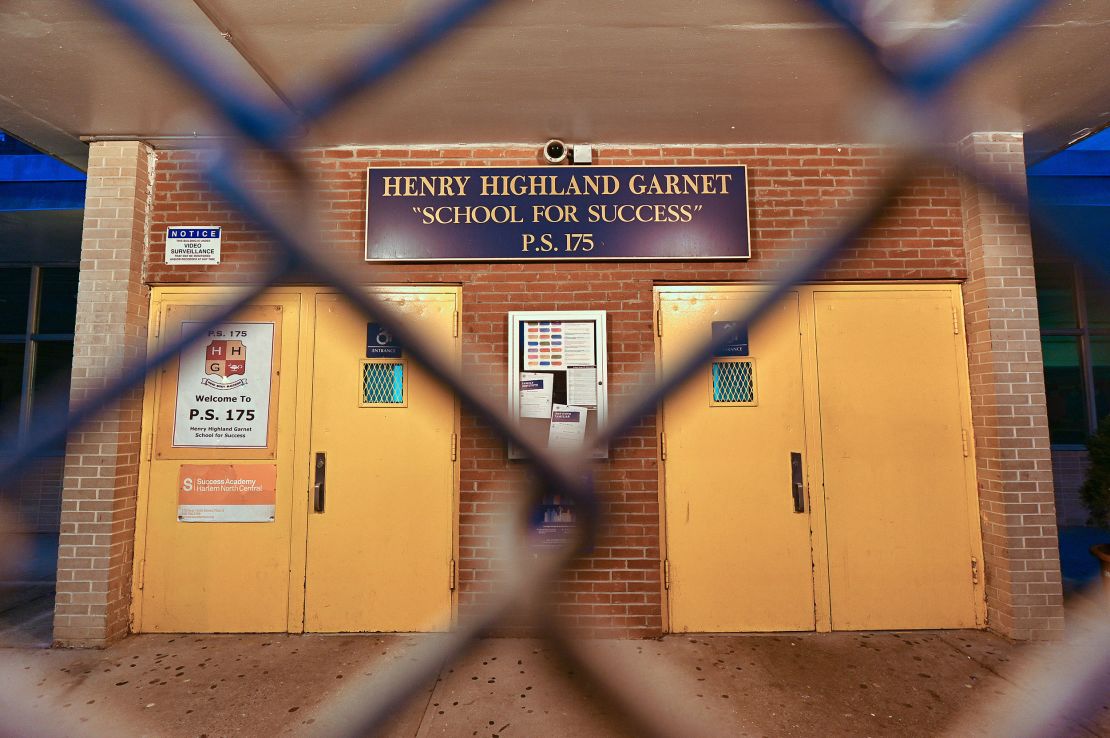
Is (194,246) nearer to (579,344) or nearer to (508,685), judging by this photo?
(579,344)

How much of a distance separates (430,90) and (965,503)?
407 cm

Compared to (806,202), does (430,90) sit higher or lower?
higher

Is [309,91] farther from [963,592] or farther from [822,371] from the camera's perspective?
[963,592]

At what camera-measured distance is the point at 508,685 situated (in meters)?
2.75

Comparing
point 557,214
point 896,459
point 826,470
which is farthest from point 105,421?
point 896,459

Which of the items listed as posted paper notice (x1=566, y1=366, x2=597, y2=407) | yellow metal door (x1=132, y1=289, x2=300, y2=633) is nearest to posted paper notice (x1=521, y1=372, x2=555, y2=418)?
posted paper notice (x1=566, y1=366, x2=597, y2=407)

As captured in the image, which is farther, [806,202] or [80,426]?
[806,202]

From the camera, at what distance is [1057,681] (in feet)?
9.07

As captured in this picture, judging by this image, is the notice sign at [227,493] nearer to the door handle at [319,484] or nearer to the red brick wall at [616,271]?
the door handle at [319,484]

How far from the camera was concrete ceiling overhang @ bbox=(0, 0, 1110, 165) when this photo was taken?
2.36 meters

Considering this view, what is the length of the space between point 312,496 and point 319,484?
0.09 m

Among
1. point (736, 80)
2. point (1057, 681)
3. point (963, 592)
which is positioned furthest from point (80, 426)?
point (963, 592)

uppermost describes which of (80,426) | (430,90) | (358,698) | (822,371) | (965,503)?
(430,90)

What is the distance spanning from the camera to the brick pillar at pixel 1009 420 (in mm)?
3207
